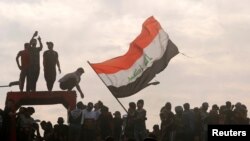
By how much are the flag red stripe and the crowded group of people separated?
740 millimetres

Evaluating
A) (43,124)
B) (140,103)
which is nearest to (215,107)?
(140,103)

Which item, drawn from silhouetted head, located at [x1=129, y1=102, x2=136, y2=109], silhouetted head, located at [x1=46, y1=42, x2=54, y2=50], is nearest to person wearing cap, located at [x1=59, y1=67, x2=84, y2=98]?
silhouetted head, located at [x1=46, y1=42, x2=54, y2=50]

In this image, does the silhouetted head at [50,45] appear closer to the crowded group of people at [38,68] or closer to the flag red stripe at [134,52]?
the crowded group of people at [38,68]

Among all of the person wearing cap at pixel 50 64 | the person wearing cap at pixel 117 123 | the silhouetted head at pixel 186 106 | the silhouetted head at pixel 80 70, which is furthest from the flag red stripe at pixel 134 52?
the silhouetted head at pixel 186 106

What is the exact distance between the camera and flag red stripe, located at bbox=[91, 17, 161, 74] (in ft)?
69.1

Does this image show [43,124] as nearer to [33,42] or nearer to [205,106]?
[33,42]

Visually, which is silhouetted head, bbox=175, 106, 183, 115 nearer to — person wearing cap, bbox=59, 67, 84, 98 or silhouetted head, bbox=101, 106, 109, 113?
silhouetted head, bbox=101, 106, 109, 113

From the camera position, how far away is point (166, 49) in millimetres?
21562

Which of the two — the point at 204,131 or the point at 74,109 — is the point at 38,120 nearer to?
the point at 74,109

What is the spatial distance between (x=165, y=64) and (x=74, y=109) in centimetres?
309

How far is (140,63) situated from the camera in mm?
21438

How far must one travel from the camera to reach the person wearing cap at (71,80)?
69.3 ft

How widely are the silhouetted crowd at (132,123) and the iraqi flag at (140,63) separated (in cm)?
90

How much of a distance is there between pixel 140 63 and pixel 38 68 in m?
3.15
